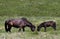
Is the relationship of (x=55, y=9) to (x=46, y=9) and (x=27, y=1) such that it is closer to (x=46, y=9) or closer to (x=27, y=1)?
(x=46, y=9)

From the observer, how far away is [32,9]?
6669 centimetres

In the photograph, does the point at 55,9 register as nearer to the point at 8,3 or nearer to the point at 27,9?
the point at 27,9

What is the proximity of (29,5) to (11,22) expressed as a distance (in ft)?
133

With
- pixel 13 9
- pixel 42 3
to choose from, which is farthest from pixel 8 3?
pixel 42 3

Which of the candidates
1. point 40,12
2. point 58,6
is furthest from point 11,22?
point 58,6

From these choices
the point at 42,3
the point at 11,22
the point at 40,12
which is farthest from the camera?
the point at 42,3

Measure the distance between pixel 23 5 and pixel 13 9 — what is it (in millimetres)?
2770

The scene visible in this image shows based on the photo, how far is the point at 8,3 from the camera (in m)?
70.4

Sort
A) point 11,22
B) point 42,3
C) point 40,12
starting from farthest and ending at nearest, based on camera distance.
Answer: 1. point 42,3
2. point 40,12
3. point 11,22

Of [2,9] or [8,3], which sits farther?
[8,3]

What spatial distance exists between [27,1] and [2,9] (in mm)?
7466

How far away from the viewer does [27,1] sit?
70.4 meters

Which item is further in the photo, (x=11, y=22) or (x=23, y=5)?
(x=23, y=5)

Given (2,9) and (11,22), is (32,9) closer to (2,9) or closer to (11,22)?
Result: (2,9)
